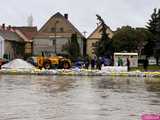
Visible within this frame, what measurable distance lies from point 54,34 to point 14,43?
8.75 m

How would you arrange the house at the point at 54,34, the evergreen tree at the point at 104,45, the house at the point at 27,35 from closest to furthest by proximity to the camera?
→ the evergreen tree at the point at 104,45
the house at the point at 54,34
the house at the point at 27,35

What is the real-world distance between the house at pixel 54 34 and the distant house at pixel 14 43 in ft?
12.9

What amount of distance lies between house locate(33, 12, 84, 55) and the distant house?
12.9 ft

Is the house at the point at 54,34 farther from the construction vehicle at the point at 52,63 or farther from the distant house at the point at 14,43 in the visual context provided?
the construction vehicle at the point at 52,63

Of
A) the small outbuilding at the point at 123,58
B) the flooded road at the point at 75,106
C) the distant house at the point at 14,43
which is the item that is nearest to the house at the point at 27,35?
the distant house at the point at 14,43

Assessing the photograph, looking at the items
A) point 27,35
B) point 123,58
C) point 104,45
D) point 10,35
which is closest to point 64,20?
point 10,35

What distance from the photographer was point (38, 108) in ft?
68.5

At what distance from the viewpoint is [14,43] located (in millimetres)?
135000

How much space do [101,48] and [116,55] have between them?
16466mm

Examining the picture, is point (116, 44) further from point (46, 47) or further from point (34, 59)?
point (34, 59)

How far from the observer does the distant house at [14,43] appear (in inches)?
5001

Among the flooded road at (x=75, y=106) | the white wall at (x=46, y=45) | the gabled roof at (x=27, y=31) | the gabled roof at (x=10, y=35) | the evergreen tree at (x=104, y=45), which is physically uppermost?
the gabled roof at (x=27, y=31)

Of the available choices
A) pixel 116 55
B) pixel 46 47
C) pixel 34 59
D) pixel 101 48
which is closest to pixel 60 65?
pixel 34 59

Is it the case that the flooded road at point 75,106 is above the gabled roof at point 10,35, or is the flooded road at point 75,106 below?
below
